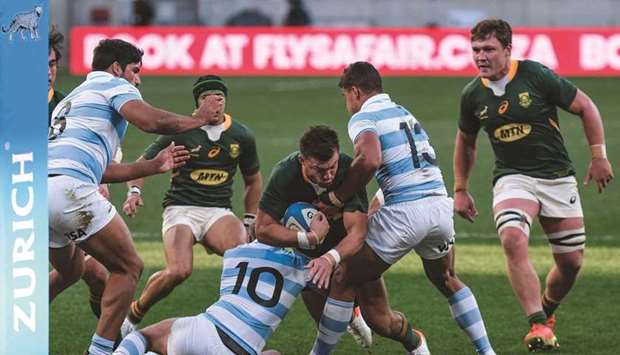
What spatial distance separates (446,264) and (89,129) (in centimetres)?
226

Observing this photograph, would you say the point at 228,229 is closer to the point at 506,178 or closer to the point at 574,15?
the point at 506,178

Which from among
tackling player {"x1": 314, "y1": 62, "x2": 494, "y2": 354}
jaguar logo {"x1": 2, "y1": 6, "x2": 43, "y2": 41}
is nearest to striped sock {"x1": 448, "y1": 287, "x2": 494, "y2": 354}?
tackling player {"x1": 314, "y1": 62, "x2": 494, "y2": 354}

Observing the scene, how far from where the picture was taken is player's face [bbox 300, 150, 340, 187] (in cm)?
728

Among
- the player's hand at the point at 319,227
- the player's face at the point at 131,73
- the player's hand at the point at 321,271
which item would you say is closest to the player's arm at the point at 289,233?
the player's hand at the point at 319,227

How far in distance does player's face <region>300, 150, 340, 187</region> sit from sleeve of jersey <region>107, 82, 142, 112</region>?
43.4 inches

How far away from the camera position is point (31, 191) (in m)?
5.70

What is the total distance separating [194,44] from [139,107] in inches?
959

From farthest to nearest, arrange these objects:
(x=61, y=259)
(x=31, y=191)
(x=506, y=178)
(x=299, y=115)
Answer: (x=299, y=115) < (x=506, y=178) < (x=61, y=259) < (x=31, y=191)

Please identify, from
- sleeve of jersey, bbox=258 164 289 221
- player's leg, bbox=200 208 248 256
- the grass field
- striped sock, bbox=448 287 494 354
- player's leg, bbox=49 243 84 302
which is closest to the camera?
sleeve of jersey, bbox=258 164 289 221

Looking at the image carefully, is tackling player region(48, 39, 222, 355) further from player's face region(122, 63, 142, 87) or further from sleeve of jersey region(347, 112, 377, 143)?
sleeve of jersey region(347, 112, 377, 143)

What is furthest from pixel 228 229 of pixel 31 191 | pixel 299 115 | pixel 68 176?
pixel 299 115

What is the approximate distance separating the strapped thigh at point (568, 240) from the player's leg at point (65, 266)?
3.15 metres

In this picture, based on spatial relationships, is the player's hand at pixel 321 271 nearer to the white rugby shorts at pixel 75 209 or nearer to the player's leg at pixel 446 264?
the player's leg at pixel 446 264

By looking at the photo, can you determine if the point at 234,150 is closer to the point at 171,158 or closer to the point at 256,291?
the point at 171,158
